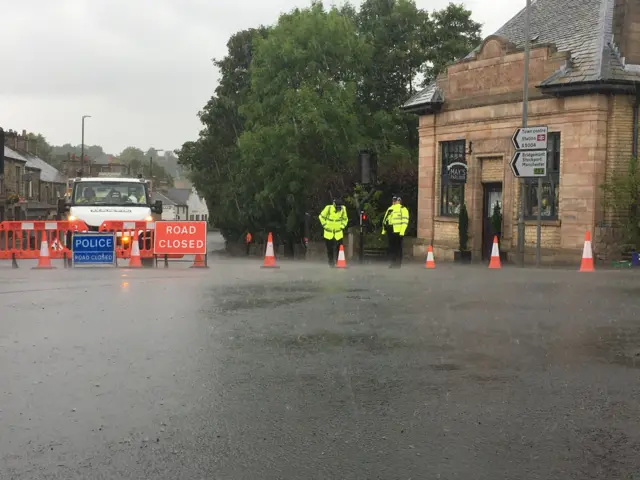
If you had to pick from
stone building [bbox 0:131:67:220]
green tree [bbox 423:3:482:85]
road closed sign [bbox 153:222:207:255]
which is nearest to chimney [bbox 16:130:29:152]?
stone building [bbox 0:131:67:220]

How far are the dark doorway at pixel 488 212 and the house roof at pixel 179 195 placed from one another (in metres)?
90.2

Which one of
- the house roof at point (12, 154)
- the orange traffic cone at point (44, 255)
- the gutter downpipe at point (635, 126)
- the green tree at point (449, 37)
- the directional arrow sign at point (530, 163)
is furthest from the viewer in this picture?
the house roof at point (12, 154)

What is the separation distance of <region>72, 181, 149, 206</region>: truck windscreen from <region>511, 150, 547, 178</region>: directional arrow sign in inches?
390

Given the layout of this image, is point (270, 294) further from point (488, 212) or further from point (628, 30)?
point (628, 30)

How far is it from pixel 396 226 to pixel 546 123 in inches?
267

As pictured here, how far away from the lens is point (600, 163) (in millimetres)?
20875

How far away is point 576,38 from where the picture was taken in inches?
899

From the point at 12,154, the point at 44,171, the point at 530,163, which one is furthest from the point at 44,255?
the point at 44,171

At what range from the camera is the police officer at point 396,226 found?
17938mm

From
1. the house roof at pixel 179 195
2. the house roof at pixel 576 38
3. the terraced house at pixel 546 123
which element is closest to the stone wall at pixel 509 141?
the terraced house at pixel 546 123

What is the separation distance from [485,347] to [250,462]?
153 inches

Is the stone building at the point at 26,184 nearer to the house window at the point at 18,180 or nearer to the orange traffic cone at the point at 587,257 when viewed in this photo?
the house window at the point at 18,180

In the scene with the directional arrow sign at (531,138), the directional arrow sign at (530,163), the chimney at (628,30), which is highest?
the chimney at (628,30)

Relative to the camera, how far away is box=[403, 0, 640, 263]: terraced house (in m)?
20.9
